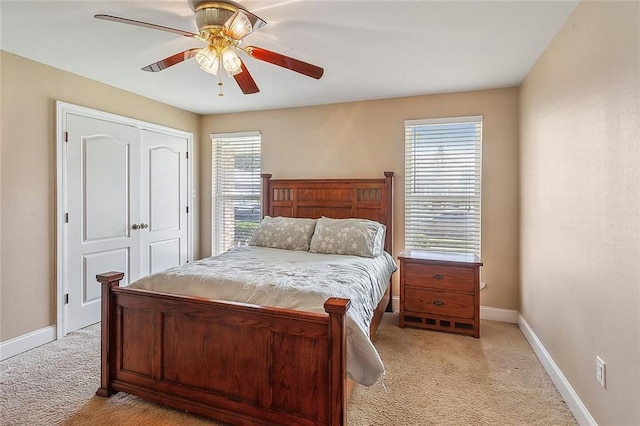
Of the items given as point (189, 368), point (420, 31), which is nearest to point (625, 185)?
point (420, 31)

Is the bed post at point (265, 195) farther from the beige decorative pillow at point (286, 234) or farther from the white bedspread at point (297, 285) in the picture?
the white bedspread at point (297, 285)

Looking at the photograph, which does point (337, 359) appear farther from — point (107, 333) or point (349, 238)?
point (349, 238)

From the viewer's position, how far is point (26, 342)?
2773 millimetres

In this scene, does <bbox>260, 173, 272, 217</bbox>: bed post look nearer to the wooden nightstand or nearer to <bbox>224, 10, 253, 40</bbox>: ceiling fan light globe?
the wooden nightstand

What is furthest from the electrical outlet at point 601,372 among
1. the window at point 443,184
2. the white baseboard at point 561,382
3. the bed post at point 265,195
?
the bed post at point 265,195

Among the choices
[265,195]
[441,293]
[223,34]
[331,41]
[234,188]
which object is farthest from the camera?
[234,188]

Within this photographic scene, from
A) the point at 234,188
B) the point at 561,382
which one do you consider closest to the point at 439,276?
the point at 561,382

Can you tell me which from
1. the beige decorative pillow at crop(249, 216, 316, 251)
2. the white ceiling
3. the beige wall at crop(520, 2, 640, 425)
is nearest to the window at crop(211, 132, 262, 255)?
the beige decorative pillow at crop(249, 216, 316, 251)

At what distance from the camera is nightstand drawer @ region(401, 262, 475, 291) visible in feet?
10.1

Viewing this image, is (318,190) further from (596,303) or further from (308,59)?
(596,303)

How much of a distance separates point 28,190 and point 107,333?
1.59 metres

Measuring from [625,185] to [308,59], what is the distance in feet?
7.23

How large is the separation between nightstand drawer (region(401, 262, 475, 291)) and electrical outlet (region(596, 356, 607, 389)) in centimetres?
136

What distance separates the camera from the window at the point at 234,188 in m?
4.45
